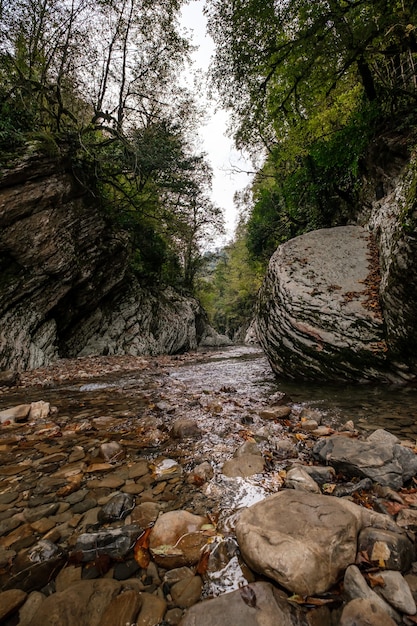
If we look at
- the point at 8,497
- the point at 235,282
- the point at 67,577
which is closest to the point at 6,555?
the point at 67,577

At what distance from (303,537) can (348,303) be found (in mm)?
4454

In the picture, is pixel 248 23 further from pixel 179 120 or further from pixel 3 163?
pixel 179 120

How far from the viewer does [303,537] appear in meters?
1.31

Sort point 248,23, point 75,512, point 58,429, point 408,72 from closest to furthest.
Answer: point 75,512 → point 58,429 → point 248,23 → point 408,72

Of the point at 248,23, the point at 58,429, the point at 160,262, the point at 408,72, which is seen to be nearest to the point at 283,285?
the point at 58,429

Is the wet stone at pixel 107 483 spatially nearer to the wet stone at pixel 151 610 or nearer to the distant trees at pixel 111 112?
the wet stone at pixel 151 610

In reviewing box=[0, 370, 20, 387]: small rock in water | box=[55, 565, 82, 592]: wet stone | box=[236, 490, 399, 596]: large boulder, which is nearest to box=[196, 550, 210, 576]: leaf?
box=[236, 490, 399, 596]: large boulder

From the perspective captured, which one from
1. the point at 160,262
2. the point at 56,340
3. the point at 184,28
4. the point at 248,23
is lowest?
the point at 56,340

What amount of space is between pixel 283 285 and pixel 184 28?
15.1m

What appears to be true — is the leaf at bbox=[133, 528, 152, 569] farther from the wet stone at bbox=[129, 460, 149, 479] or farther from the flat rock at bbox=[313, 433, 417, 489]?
the flat rock at bbox=[313, 433, 417, 489]

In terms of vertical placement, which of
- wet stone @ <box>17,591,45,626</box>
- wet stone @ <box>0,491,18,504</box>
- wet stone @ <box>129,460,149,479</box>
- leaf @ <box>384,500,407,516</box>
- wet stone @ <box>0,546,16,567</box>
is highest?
leaf @ <box>384,500,407,516</box>

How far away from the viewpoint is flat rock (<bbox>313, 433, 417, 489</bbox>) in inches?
76.1

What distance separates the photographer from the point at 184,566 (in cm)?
140

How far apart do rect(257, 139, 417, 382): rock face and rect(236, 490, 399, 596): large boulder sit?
3.49 m
